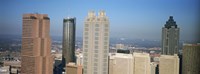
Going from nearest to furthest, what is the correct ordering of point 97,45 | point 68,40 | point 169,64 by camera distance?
point 169,64
point 97,45
point 68,40

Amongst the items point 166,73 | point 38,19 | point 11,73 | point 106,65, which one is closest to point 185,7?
point 166,73

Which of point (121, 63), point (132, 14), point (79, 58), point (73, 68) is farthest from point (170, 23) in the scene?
point (73, 68)

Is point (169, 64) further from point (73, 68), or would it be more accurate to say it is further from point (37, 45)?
point (37, 45)

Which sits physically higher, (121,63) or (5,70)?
(121,63)

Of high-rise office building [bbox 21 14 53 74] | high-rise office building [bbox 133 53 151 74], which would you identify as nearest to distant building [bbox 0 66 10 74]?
high-rise office building [bbox 21 14 53 74]

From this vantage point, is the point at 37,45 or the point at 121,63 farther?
the point at 37,45

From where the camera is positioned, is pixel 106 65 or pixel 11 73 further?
pixel 11 73

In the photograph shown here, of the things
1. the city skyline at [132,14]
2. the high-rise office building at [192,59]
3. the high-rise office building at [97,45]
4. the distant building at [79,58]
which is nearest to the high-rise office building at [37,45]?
the city skyline at [132,14]

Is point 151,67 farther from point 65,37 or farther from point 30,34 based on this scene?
point 30,34
